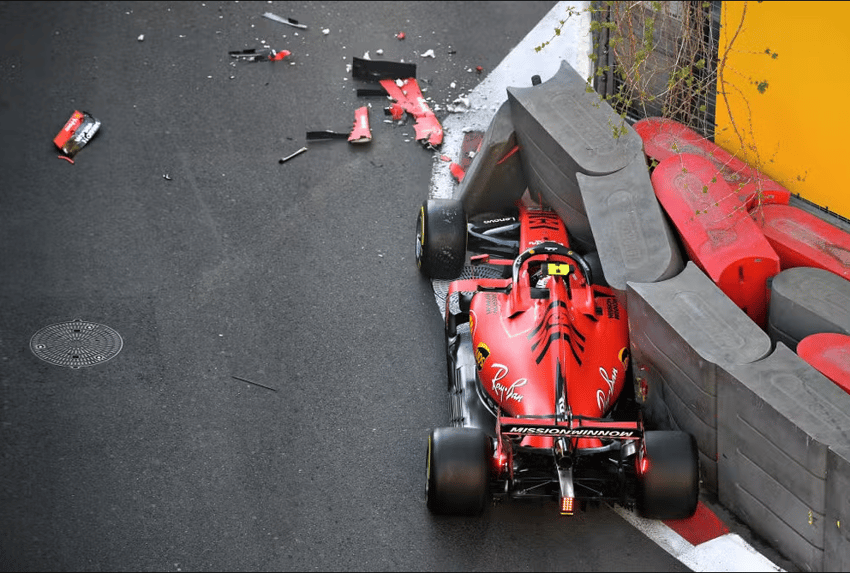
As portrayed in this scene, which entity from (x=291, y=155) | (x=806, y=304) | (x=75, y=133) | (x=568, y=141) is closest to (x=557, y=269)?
(x=568, y=141)

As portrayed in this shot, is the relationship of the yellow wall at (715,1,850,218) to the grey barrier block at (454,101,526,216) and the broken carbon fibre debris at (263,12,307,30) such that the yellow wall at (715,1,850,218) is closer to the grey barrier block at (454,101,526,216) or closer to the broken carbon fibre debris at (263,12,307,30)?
the grey barrier block at (454,101,526,216)

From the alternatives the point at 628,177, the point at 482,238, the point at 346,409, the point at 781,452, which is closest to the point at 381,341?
the point at 346,409

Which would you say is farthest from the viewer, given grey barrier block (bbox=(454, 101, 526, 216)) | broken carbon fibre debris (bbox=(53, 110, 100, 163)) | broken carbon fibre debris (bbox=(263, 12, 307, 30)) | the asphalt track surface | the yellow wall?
broken carbon fibre debris (bbox=(263, 12, 307, 30))

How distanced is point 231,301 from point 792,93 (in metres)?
4.83

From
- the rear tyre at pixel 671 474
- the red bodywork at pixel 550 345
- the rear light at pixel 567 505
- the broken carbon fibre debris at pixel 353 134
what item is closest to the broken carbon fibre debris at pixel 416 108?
the broken carbon fibre debris at pixel 353 134

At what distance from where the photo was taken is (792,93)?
332 inches

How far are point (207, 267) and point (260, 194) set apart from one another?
1.22 meters

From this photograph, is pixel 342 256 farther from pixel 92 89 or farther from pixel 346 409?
pixel 92 89

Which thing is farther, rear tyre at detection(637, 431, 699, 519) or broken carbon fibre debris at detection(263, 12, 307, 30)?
broken carbon fibre debris at detection(263, 12, 307, 30)

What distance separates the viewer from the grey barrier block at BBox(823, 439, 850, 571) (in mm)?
6156

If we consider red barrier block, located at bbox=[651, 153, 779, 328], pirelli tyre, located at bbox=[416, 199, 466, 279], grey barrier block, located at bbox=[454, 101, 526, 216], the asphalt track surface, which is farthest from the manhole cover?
red barrier block, located at bbox=[651, 153, 779, 328]

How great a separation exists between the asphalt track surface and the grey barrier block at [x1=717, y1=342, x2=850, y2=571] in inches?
14.7

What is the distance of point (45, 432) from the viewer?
7.70 metres

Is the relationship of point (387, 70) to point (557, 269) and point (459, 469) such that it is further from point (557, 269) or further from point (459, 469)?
point (459, 469)
